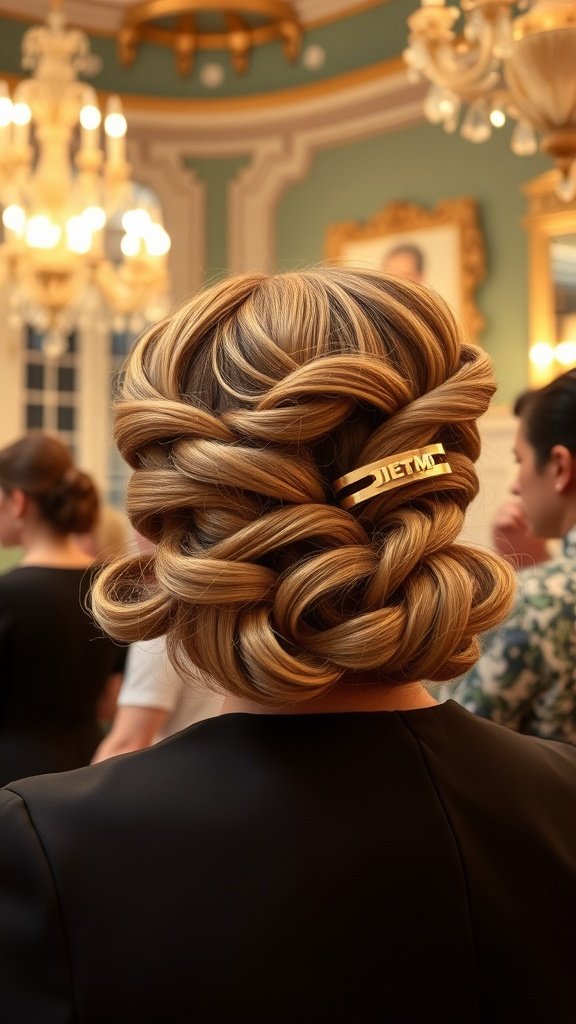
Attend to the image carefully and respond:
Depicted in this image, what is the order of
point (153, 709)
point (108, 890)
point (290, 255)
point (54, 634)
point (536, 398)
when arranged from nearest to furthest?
point (108, 890), point (536, 398), point (153, 709), point (54, 634), point (290, 255)

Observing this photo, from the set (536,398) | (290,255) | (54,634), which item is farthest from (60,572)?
(290,255)

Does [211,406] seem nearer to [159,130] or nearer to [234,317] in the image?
[234,317]

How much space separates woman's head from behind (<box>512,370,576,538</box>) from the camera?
2.27m

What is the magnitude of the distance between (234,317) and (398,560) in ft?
0.82

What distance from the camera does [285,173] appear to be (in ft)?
29.6

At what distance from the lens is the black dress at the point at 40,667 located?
3021 millimetres

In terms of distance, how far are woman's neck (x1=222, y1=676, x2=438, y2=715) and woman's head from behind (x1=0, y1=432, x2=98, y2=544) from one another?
2.17m

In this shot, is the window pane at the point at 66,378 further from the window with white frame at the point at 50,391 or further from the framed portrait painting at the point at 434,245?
the framed portrait painting at the point at 434,245

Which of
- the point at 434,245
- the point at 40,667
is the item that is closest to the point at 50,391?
the point at 434,245

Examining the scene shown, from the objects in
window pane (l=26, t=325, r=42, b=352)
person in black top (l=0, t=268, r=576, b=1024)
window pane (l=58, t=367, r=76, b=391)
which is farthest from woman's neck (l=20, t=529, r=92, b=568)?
window pane (l=26, t=325, r=42, b=352)

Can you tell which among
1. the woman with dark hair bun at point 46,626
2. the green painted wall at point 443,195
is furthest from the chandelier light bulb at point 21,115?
the woman with dark hair bun at point 46,626

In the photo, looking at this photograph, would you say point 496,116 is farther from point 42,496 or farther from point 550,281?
point 550,281

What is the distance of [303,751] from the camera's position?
1.03 metres

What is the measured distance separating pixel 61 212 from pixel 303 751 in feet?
17.1
